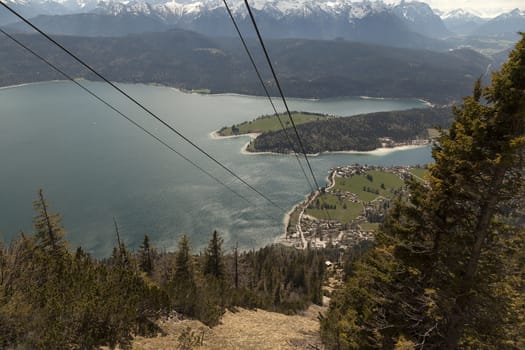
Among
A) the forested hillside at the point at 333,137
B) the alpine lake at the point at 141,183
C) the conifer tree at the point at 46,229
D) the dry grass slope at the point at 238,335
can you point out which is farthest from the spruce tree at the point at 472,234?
the forested hillside at the point at 333,137

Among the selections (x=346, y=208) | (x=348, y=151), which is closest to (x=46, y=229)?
(x=346, y=208)

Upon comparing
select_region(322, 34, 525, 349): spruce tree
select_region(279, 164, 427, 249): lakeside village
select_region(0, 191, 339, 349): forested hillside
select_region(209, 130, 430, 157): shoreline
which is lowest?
select_region(279, 164, 427, 249): lakeside village

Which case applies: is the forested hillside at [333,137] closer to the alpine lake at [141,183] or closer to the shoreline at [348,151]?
the shoreline at [348,151]

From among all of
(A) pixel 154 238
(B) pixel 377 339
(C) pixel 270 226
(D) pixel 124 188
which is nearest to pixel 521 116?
(B) pixel 377 339

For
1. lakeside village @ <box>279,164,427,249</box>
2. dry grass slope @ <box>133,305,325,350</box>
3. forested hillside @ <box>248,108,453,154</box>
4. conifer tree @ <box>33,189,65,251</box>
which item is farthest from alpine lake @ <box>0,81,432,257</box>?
dry grass slope @ <box>133,305,325,350</box>

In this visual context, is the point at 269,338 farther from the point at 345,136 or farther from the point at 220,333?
the point at 345,136

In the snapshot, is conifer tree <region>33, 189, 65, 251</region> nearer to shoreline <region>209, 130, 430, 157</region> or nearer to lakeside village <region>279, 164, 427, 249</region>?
lakeside village <region>279, 164, 427, 249</region>
